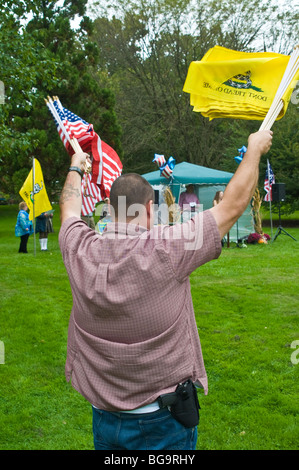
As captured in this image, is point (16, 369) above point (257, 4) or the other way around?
the other way around

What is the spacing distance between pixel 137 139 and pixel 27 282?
23029 millimetres

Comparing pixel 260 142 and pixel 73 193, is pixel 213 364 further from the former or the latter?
pixel 260 142

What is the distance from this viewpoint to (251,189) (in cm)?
205

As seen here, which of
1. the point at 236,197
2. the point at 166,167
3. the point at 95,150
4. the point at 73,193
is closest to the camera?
the point at 236,197

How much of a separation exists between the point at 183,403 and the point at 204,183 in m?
17.5

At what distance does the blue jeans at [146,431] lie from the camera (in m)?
2.16

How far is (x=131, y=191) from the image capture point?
2188 mm

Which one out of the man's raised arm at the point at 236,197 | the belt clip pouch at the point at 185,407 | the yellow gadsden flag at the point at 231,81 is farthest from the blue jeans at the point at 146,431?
the yellow gadsden flag at the point at 231,81

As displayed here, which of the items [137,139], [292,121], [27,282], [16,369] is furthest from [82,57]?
[16,369]

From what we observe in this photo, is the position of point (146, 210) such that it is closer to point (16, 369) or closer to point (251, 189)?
point (251, 189)

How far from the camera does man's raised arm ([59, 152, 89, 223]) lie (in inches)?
96.4

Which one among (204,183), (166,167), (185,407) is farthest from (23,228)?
(185,407)

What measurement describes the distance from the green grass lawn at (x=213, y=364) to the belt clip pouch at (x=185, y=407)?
213 cm
